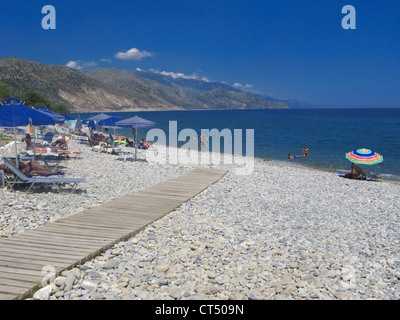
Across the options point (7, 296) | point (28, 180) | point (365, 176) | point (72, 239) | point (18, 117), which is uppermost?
point (18, 117)

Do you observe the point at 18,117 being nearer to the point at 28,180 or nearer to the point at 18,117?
the point at 18,117

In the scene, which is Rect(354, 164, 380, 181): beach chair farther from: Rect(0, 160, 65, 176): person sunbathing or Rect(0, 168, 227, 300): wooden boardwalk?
Rect(0, 160, 65, 176): person sunbathing

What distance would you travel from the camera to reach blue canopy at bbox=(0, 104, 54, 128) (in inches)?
334

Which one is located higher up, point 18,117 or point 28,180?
point 18,117

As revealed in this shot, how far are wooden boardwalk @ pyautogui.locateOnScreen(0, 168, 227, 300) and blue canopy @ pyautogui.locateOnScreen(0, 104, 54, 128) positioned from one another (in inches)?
127

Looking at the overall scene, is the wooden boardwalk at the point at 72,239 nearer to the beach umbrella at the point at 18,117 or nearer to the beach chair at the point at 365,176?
the beach umbrella at the point at 18,117

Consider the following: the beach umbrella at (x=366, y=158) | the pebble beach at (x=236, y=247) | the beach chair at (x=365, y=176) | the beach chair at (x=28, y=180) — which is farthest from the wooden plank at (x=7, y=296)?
the beach chair at (x=365, y=176)

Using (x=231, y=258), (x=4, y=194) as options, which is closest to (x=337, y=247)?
Result: (x=231, y=258)

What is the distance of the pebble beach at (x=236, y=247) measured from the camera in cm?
442

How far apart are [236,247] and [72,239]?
9.16 ft

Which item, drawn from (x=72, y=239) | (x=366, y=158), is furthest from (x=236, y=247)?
(x=366, y=158)

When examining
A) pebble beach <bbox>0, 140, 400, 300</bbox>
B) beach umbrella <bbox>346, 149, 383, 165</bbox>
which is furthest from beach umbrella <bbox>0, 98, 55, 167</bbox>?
beach umbrella <bbox>346, 149, 383, 165</bbox>

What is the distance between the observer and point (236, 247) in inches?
231

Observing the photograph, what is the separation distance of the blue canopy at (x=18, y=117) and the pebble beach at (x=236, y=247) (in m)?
1.81
